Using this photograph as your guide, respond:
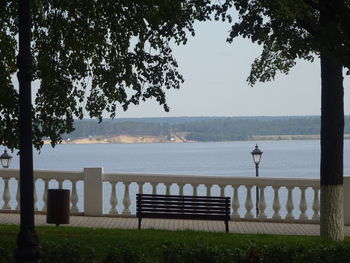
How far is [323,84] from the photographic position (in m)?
18.8

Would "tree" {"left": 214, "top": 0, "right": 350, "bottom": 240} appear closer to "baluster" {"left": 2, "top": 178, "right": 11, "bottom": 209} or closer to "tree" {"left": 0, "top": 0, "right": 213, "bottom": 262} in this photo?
"tree" {"left": 0, "top": 0, "right": 213, "bottom": 262}

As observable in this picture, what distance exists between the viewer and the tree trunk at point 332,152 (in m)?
18.7

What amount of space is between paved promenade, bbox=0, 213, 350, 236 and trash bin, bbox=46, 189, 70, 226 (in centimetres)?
95

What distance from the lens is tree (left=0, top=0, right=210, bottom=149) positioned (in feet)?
57.4

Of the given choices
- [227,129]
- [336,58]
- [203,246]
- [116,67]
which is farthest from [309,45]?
[227,129]

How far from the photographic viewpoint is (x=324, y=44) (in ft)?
49.0

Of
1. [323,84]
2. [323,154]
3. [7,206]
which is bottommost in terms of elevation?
[7,206]

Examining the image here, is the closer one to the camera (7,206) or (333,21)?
(333,21)

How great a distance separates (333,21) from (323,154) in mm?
4868

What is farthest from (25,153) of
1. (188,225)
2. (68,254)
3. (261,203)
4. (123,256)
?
(261,203)

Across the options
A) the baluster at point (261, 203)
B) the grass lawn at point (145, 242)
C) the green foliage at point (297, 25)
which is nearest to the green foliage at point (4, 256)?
the grass lawn at point (145, 242)

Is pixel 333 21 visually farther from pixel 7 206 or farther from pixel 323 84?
pixel 7 206

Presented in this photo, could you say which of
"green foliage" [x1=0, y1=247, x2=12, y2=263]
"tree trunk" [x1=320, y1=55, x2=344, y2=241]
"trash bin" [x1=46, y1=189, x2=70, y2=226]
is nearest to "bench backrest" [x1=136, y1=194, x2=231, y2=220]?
"trash bin" [x1=46, y1=189, x2=70, y2=226]

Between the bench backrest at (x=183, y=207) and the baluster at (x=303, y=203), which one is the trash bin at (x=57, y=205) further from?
the baluster at (x=303, y=203)
